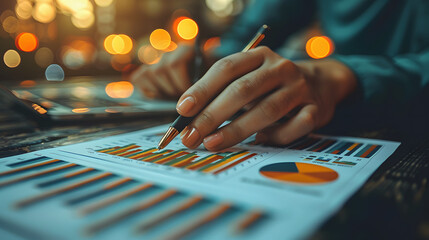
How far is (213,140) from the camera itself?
1.23 feet

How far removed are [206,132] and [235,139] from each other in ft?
0.13

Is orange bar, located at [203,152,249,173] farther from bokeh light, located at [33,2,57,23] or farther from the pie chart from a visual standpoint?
bokeh light, located at [33,2,57,23]

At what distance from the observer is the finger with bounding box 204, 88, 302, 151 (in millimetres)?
380

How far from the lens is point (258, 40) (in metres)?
0.48

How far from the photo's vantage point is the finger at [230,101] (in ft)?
1.26

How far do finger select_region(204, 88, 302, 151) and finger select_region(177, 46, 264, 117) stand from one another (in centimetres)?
5

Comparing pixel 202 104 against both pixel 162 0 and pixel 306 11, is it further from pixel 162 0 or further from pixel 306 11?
pixel 162 0

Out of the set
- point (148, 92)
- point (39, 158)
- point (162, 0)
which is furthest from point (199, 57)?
point (162, 0)

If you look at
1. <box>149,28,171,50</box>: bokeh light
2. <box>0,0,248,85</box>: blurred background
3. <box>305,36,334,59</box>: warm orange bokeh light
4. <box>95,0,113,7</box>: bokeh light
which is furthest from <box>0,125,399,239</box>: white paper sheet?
<box>149,28,171,50</box>: bokeh light

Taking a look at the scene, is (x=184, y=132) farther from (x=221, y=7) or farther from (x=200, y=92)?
(x=221, y=7)

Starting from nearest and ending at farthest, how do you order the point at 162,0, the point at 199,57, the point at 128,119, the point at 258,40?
the point at 258,40 < the point at 128,119 < the point at 199,57 < the point at 162,0

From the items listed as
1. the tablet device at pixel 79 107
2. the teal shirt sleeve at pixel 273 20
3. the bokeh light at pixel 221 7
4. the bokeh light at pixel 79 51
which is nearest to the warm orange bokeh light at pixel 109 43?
the bokeh light at pixel 79 51

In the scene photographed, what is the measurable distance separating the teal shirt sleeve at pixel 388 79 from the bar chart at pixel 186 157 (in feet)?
1.11

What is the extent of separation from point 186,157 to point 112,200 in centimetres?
13
